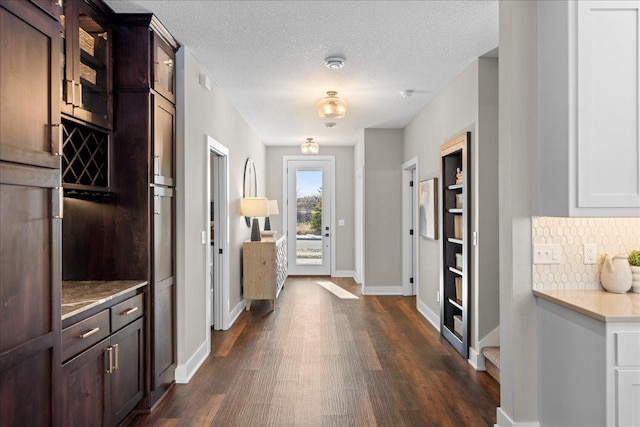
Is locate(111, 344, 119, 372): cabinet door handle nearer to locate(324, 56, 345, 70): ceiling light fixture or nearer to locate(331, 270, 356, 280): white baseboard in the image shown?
locate(324, 56, 345, 70): ceiling light fixture

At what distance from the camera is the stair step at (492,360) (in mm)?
3256

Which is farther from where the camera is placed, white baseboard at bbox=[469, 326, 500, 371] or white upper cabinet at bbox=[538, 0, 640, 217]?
white baseboard at bbox=[469, 326, 500, 371]

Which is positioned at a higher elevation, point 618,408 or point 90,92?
point 90,92

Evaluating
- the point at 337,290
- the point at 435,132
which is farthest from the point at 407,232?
the point at 435,132

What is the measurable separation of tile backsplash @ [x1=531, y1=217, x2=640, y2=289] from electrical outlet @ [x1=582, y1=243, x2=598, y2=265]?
0.7 inches

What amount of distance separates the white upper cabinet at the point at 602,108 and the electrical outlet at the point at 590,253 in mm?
392

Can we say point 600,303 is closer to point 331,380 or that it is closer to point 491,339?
point 491,339

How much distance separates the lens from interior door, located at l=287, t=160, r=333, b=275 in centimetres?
846

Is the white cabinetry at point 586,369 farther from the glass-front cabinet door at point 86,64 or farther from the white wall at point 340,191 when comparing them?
the white wall at point 340,191

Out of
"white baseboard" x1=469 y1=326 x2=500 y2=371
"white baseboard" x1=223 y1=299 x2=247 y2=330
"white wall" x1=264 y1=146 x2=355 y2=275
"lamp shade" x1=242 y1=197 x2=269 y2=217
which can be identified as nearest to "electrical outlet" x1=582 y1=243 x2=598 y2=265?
"white baseboard" x1=469 y1=326 x2=500 y2=371

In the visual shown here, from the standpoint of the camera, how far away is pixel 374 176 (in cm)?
666

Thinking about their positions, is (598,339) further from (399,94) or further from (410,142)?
(410,142)

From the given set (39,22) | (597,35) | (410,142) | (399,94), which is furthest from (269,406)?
(410,142)

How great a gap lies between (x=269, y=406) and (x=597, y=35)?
288cm
